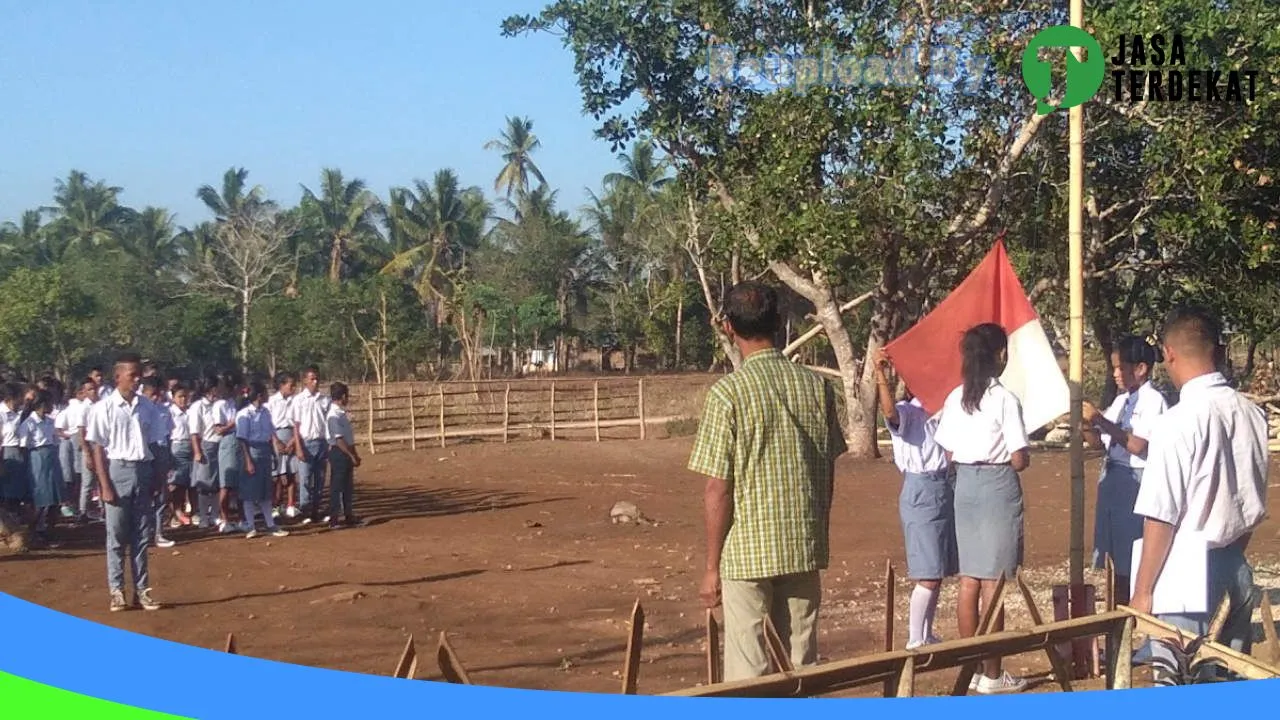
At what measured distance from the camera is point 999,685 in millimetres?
5027

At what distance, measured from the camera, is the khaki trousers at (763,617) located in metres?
4.00

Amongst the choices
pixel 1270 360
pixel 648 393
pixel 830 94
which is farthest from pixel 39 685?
pixel 1270 360

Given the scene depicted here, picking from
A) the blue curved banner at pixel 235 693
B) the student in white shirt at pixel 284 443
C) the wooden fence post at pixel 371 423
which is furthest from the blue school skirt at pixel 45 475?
the wooden fence post at pixel 371 423

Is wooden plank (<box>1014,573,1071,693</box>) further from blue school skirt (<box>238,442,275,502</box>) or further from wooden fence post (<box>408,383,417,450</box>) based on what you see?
wooden fence post (<box>408,383,417,450</box>)

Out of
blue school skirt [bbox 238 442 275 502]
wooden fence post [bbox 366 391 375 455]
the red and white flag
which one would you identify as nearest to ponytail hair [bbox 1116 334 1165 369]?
the red and white flag

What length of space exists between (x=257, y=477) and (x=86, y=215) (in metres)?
3.96

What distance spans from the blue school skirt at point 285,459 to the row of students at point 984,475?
24.1 feet

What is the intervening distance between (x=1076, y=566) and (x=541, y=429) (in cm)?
1638

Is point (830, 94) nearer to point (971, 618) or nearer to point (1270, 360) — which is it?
point (971, 618)

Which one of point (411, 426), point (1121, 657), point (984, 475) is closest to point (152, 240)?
point (984, 475)

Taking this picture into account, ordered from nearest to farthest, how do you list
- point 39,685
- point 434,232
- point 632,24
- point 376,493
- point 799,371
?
point 799,371 < point 39,685 < point 632,24 < point 434,232 < point 376,493

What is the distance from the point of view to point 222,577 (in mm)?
8852

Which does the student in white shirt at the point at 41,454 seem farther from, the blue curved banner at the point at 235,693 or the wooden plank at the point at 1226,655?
the wooden plank at the point at 1226,655

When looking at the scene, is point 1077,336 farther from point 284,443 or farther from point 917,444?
point 284,443
